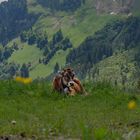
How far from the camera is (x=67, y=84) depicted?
27453 mm

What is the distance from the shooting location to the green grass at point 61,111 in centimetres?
1414

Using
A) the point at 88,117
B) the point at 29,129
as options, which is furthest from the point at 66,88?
the point at 29,129

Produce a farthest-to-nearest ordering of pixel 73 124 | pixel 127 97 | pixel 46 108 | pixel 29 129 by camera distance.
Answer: pixel 127 97 → pixel 46 108 → pixel 73 124 → pixel 29 129

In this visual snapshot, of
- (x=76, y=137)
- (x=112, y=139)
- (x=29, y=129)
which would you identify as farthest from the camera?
(x=29, y=129)

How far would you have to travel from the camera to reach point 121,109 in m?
22.2

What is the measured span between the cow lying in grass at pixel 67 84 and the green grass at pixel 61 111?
0.67 metres

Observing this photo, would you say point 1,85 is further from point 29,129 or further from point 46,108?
point 29,129

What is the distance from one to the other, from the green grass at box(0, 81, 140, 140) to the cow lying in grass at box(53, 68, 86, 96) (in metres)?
0.67

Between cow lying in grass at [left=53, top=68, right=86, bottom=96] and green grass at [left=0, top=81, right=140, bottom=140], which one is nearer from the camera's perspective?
green grass at [left=0, top=81, right=140, bottom=140]

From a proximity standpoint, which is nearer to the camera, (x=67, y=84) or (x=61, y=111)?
(x=61, y=111)

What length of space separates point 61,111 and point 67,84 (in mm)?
6802

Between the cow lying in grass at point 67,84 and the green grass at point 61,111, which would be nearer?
the green grass at point 61,111

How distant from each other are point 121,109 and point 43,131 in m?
8.99

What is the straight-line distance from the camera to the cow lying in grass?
2688 cm
